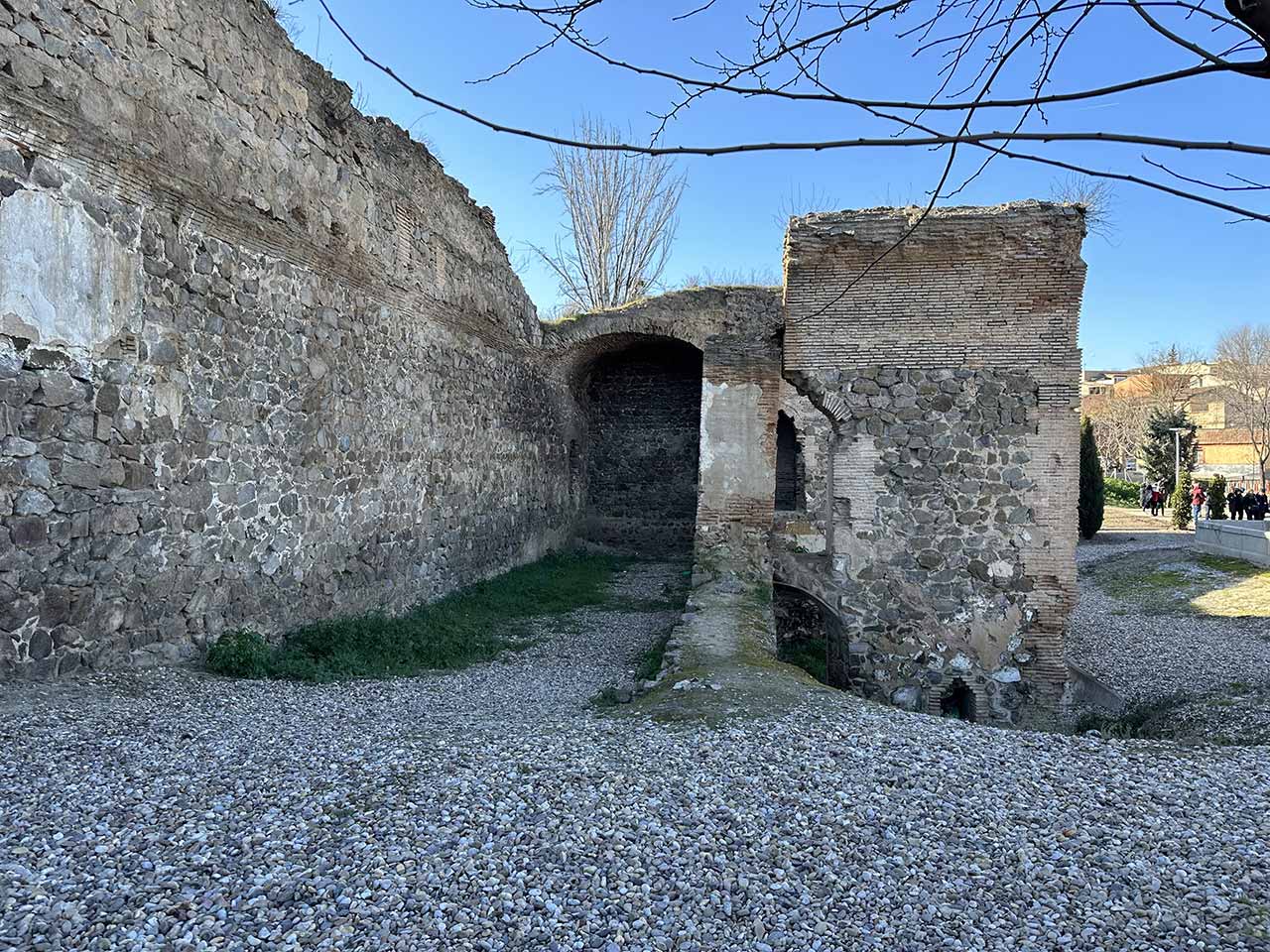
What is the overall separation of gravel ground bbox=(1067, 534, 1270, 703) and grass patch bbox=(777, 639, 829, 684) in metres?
3.21

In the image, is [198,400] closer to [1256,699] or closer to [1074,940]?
[1074,940]

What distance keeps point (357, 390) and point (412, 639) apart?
7.95ft

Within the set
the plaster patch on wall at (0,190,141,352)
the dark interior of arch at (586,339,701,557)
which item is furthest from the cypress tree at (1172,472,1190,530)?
the plaster patch on wall at (0,190,141,352)

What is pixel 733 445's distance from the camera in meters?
8.96

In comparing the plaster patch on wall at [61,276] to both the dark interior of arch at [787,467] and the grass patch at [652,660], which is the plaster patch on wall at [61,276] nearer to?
the grass patch at [652,660]

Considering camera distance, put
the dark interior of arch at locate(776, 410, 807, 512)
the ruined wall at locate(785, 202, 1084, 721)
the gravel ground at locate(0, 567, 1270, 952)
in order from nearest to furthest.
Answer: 1. the gravel ground at locate(0, 567, 1270, 952)
2. the ruined wall at locate(785, 202, 1084, 721)
3. the dark interior of arch at locate(776, 410, 807, 512)

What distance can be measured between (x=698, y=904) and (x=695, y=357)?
49.7 ft

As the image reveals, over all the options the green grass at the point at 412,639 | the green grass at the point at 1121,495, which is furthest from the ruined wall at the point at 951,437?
the green grass at the point at 1121,495

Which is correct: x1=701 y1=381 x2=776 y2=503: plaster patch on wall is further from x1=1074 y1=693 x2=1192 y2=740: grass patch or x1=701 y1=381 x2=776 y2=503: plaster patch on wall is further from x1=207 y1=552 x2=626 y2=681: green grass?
x1=1074 y1=693 x2=1192 y2=740: grass patch

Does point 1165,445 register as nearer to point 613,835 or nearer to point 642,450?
point 642,450

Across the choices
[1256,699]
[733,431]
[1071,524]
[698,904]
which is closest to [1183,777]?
[698,904]

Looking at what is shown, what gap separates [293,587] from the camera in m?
6.83

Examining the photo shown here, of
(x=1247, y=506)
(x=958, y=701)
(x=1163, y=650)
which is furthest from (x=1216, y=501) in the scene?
(x=958, y=701)

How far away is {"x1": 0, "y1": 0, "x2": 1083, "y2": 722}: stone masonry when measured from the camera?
183 inches
